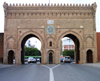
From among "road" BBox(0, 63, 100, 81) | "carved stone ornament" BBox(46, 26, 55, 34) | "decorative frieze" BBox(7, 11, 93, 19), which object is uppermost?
"decorative frieze" BBox(7, 11, 93, 19)

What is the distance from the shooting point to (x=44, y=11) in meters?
30.4

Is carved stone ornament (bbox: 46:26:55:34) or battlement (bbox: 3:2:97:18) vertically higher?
battlement (bbox: 3:2:97:18)

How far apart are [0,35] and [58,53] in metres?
12.0

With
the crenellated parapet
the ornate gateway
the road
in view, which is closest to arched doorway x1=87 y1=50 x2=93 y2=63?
the ornate gateway

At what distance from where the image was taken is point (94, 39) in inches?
1183

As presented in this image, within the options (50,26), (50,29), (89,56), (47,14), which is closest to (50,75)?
(50,29)

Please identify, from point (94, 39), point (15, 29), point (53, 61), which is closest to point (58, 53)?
point (53, 61)

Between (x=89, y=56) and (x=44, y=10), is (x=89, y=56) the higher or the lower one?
the lower one

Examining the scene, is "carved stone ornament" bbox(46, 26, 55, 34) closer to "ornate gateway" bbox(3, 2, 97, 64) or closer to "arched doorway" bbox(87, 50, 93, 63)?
"ornate gateway" bbox(3, 2, 97, 64)

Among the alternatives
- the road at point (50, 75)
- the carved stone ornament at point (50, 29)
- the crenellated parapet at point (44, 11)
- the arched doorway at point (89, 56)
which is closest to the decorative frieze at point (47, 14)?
the crenellated parapet at point (44, 11)

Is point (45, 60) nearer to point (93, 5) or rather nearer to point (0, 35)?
point (0, 35)

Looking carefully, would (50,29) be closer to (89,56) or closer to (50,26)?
(50,26)

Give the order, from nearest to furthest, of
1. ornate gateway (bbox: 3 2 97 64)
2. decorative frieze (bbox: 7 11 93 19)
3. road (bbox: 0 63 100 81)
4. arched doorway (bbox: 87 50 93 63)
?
road (bbox: 0 63 100 81), ornate gateway (bbox: 3 2 97 64), decorative frieze (bbox: 7 11 93 19), arched doorway (bbox: 87 50 93 63)

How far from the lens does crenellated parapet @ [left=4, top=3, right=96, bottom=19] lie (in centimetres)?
3039
